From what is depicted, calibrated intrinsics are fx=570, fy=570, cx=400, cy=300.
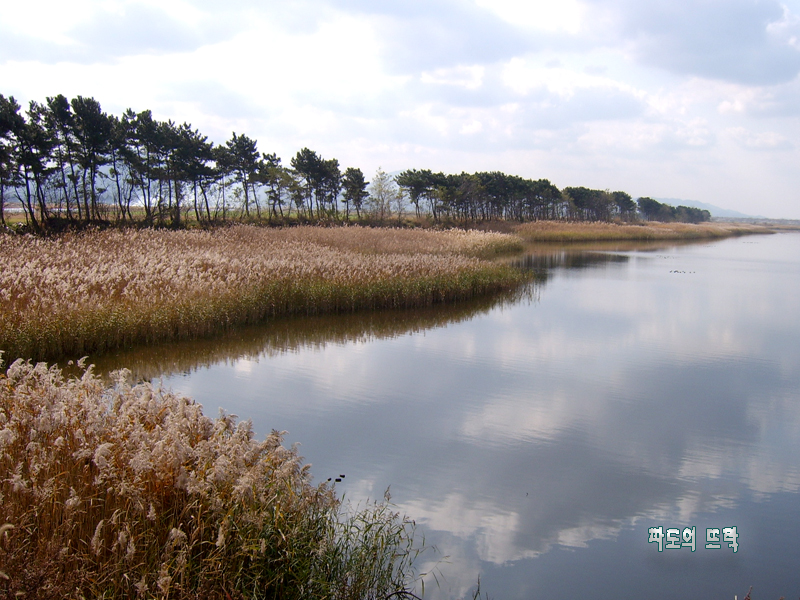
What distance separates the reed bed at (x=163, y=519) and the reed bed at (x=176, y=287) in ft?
20.3

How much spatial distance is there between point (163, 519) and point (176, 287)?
31.6 ft

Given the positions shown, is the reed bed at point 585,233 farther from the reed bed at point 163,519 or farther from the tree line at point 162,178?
the reed bed at point 163,519

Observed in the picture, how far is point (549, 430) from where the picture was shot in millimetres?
7297

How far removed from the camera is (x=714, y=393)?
897 centimetres

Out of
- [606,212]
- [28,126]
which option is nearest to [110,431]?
[28,126]

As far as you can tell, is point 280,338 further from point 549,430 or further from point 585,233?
point 585,233

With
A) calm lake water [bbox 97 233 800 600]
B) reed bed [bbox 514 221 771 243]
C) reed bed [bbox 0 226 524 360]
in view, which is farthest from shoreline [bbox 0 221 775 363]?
reed bed [bbox 514 221 771 243]

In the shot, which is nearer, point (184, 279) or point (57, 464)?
point (57, 464)

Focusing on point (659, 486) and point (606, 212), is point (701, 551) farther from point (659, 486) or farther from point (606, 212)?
point (606, 212)

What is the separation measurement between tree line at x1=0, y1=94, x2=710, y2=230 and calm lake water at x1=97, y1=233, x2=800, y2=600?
25006 millimetres

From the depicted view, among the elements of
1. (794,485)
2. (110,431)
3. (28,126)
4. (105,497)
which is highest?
(28,126)

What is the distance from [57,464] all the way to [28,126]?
31494mm

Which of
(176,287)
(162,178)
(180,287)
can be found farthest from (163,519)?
(162,178)

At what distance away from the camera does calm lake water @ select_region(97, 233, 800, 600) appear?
471 centimetres
